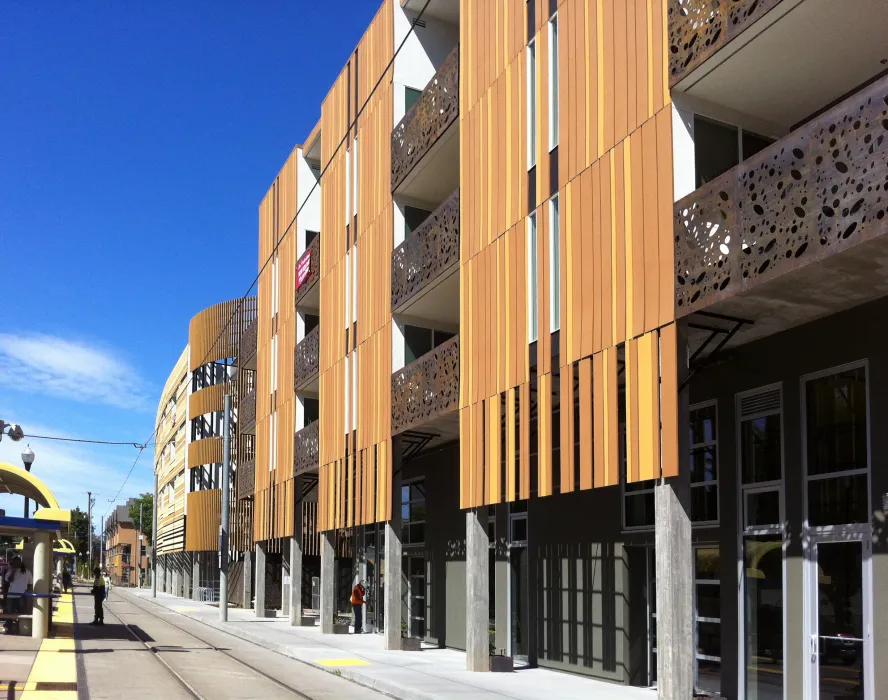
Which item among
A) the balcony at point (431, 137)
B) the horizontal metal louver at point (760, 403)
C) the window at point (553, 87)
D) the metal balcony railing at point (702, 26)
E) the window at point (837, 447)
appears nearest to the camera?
the metal balcony railing at point (702, 26)

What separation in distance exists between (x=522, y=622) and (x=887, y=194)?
45.3ft

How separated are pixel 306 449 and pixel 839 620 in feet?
71.6

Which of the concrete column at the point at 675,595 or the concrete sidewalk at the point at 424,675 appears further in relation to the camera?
the concrete sidewalk at the point at 424,675

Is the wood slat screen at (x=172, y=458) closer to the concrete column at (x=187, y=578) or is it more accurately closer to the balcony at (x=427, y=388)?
the concrete column at (x=187, y=578)

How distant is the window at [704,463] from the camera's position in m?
15.9

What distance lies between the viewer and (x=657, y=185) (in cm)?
1385

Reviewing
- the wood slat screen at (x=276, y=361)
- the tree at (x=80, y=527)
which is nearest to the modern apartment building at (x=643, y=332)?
the wood slat screen at (x=276, y=361)

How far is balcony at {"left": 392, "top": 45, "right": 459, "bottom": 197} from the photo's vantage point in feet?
72.9

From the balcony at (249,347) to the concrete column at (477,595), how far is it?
24372 mm

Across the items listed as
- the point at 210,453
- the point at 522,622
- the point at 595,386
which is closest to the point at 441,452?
the point at 522,622

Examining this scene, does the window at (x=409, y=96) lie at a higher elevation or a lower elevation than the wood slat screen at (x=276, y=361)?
higher

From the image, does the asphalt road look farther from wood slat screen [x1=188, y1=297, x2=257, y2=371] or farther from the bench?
wood slat screen [x1=188, y1=297, x2=257, y2=371]

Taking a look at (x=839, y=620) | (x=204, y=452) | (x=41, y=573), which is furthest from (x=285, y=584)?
(x=839, y=620)

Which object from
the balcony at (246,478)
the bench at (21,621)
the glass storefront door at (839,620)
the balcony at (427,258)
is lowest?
the bench at (21,621)
